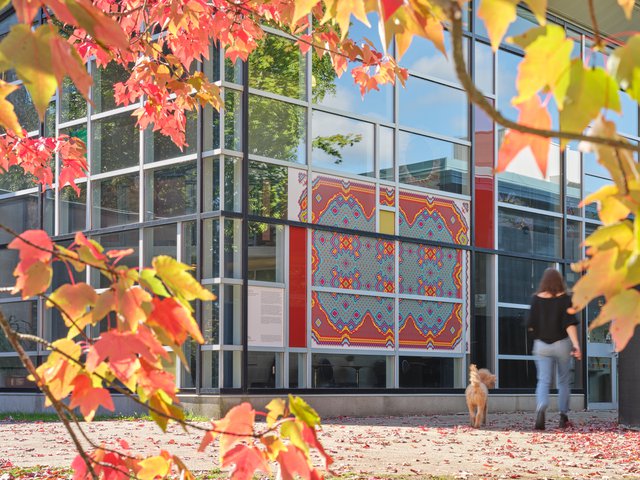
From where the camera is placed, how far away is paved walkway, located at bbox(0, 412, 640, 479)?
645 cm

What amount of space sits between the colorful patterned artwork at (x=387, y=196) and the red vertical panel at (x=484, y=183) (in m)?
Answer: 1.83

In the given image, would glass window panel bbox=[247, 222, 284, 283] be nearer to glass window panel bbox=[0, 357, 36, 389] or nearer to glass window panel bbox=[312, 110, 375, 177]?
glass window panel bbox=[312, 110, 375, 177]

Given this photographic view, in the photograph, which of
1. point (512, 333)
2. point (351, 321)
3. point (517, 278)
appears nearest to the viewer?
point (351, 321)

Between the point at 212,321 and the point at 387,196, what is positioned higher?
the point at 387,196

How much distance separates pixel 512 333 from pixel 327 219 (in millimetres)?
4264

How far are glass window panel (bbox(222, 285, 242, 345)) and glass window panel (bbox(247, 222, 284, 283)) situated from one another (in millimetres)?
271

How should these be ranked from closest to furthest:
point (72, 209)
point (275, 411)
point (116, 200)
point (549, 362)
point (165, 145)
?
point (275, 411)
point (549, 362)
point (165, 145)
point (116, 200)
point (72, 209)

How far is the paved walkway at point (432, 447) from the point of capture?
21.1 feet

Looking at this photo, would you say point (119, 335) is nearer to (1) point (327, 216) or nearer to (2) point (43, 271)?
(2) point (43, 271)

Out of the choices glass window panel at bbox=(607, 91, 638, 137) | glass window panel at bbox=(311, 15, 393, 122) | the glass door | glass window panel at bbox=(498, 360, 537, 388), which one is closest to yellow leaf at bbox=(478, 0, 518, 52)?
glass window panel at bbox=(311, 15, 393, 122)

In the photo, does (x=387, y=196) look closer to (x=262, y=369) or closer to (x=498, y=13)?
(x=262, y=369)

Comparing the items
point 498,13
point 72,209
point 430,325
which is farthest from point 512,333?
point 498,13

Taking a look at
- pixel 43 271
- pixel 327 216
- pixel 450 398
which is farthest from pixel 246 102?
pixel 43 271

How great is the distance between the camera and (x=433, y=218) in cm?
1500
